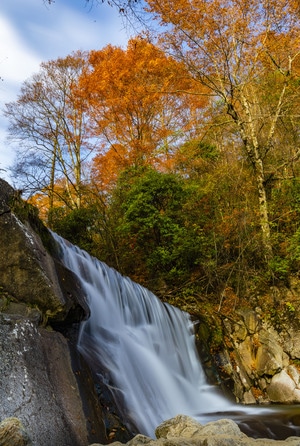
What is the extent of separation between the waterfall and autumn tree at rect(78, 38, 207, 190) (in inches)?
303

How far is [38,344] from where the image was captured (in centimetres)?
356

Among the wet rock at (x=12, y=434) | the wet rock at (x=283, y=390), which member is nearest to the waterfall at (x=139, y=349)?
the wet rock at (x=283, y=390)

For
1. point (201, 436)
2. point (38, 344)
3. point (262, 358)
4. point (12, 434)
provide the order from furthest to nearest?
point (262, 358), point (38, 344), point (201, 436), point (12, 434)

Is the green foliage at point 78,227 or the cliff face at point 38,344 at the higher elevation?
the green foliage at point 78,227

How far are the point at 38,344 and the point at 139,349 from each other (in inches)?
114

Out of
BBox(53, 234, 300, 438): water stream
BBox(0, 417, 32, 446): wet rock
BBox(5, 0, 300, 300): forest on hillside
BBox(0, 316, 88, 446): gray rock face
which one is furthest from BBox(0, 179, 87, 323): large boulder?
BBox(5, 0, 300, 300): forest on hillside

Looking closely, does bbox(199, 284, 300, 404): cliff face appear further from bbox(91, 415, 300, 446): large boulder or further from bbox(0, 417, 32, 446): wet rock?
bbox(0, 417, 32, 446): wet rock

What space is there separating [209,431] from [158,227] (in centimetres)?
722

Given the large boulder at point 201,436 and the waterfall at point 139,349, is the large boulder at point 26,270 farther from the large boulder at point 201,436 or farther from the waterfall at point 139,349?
the large boulder at point 201,436

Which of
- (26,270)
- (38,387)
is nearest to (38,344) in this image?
(38,387)

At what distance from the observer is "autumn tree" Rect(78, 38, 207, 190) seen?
49.0ft

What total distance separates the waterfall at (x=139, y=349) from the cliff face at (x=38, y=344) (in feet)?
2.21

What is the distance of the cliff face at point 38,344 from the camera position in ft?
10.2

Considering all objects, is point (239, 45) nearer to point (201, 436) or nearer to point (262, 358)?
point (262, 358)
